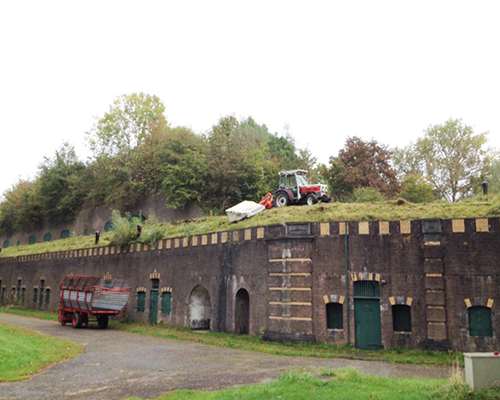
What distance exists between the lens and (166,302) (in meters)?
25.2

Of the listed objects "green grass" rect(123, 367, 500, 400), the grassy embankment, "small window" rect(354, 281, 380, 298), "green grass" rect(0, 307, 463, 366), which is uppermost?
the grassy embankment

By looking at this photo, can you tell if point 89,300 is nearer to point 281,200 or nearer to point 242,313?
point 242,313

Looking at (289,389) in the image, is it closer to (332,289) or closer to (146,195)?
(332,289)

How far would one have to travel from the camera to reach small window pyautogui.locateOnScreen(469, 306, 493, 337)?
15.8 metres

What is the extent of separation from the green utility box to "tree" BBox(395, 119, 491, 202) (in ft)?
124

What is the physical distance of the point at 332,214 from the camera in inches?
758

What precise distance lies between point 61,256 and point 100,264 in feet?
21.8

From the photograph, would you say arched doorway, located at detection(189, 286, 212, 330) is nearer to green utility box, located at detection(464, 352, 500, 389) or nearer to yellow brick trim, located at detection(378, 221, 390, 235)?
yellow brick trim, located at detection(378, 221, 390, 235)

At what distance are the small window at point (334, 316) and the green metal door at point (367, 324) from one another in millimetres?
574

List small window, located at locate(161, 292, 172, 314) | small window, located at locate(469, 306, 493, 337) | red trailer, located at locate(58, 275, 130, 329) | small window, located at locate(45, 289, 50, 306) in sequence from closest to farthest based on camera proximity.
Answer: small window, located at locate(469, 306, 493, 337) < red trailer, located at locate(58, 275, 130, 329) < small window, located at locate(161, 292, 172, 314) < small window, located at locate(45, 289, 50, 306)

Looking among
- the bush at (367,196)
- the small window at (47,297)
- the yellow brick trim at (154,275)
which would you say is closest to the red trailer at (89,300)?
the yellow brick trim at (154,275)

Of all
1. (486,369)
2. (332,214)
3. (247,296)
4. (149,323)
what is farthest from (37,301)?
(486,369)

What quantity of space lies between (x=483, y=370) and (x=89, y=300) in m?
18.9

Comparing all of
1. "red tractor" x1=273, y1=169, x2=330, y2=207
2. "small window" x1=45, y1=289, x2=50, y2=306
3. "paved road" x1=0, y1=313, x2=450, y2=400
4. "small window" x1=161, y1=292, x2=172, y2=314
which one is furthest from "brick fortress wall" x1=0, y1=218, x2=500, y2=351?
"small window" x1=45, y1=289, x2=50, y2=306
